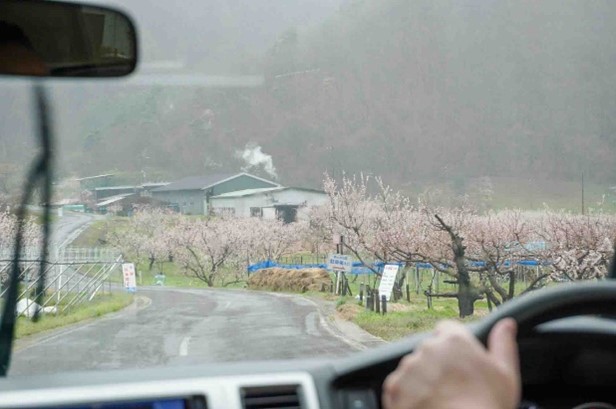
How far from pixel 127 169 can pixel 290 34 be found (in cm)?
87

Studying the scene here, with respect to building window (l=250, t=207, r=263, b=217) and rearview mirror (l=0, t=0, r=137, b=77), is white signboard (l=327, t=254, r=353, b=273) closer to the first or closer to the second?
building window (l=250, t=207, r=263, b=217)

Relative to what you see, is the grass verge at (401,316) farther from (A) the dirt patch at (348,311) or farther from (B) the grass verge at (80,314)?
(B) the grass verge at (80,314)

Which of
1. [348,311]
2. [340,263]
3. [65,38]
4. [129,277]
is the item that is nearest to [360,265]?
[340,263]

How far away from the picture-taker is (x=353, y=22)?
13.4ft

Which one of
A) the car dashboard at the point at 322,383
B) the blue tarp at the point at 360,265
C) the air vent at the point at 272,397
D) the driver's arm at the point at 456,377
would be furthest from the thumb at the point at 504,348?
the blue tarp at the point at 360,265

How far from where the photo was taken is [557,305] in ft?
8.26

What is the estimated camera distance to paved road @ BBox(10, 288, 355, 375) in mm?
3539

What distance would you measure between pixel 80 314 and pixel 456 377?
103 inches

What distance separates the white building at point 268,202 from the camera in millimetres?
3840

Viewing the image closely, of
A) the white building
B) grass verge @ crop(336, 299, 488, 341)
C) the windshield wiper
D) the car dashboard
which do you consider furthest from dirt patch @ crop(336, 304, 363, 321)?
the windshield wiper

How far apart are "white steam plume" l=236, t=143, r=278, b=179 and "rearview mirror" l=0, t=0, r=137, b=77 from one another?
29.4 inches

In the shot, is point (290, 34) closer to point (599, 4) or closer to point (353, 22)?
point (353, 22)

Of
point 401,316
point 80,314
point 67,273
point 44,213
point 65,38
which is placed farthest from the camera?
point 401,316

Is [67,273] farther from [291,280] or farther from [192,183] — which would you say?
[291,280]
